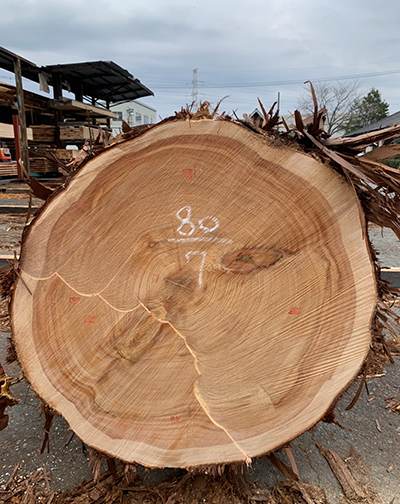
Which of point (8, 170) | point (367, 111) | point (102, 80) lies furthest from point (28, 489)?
point (367, 111)

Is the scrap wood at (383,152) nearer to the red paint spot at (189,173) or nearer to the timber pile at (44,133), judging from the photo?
the red paint spot at (189,173)

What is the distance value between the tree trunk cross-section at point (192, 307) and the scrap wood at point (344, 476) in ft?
1.44

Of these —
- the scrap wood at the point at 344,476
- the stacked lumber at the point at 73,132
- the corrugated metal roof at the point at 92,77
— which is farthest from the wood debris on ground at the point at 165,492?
the stacked lumber at the point at 73,132

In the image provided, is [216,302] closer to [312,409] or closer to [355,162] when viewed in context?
[312,409]

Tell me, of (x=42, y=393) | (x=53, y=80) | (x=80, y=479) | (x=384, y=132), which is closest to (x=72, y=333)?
(x=42, y=393)

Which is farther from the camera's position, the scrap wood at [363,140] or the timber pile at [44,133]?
the timber pile at [44,133]

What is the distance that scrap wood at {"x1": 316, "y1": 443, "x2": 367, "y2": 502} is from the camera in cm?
150

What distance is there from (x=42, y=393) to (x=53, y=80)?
9395 mm

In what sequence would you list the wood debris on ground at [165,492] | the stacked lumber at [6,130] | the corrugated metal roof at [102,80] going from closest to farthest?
the wood debris on ground at [165,492], the stacked lumber at [6,130], the corrugated metal roof at [102,80]

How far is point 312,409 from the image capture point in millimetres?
1363

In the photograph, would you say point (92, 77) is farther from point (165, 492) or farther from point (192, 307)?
point (165, 492)

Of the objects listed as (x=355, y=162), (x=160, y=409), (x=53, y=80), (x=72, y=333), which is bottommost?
(x=160, y=409)

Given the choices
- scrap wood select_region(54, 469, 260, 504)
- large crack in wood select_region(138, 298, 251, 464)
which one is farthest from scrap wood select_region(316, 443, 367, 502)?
large crack in wood select_region(138, 298, 251, 464)

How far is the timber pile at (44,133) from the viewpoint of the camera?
8.94 metres
